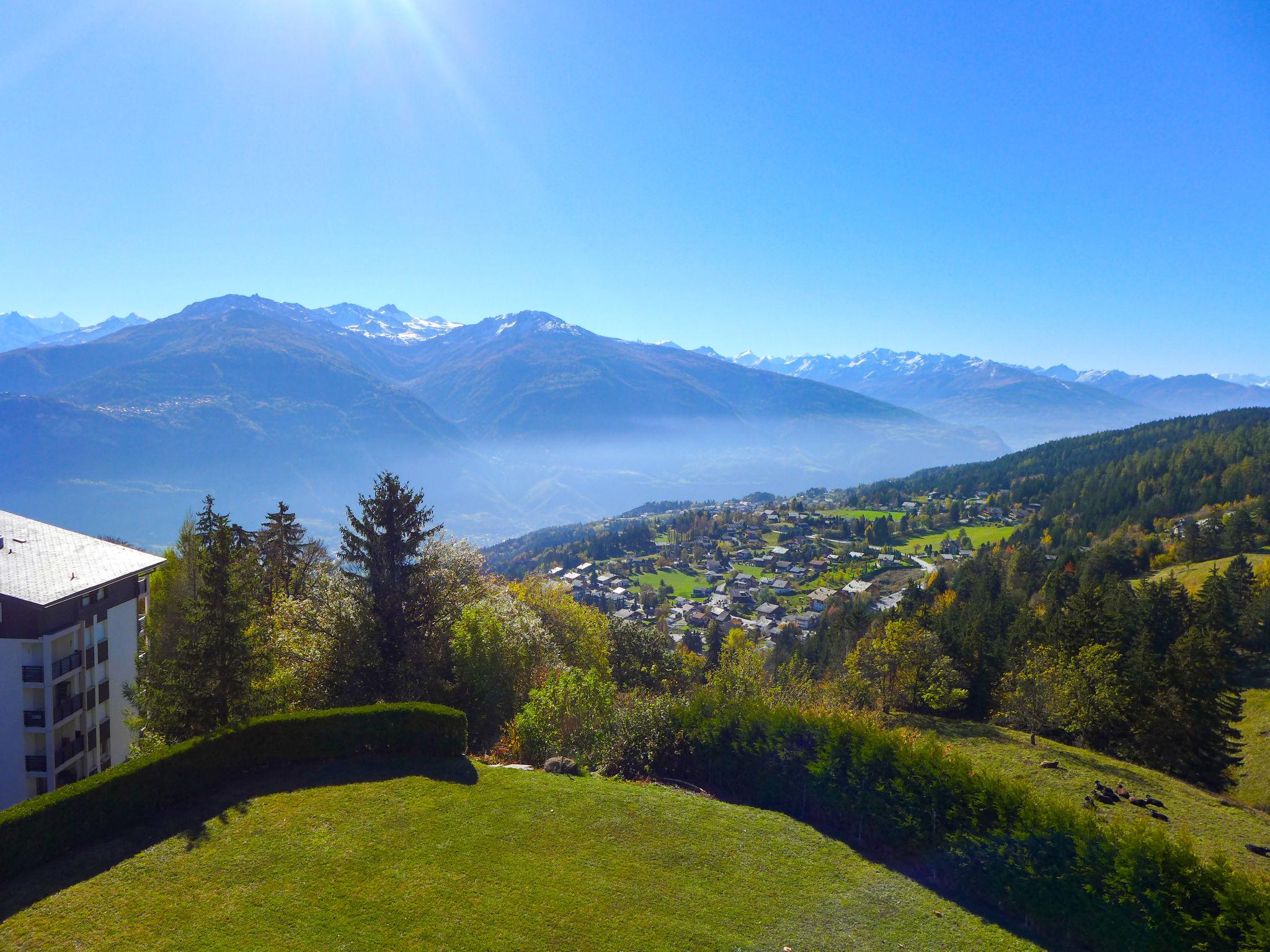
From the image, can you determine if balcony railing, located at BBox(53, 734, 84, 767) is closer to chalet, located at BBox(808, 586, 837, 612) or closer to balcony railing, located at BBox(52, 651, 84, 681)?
balcony railing, located at BBox(52, 651, 84, 681)

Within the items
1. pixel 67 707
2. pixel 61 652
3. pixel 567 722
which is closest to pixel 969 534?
pixel 567 722

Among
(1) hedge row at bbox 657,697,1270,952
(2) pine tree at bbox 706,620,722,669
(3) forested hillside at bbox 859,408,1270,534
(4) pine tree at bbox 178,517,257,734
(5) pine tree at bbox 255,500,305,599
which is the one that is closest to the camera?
(1) hedge row at bbox 657,697,1270,952

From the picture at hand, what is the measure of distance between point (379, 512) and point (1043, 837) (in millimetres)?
26384

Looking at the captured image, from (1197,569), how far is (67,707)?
368 feet

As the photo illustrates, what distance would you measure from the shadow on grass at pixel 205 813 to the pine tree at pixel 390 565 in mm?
7204

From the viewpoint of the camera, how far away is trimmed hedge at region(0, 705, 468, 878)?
14125 millimetres

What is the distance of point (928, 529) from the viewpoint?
187625mm

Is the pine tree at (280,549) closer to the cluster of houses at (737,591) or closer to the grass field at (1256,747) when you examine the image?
the grass field at (1256,747)

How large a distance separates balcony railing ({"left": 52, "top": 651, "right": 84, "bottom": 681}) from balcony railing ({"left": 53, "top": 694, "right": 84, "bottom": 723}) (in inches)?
54.6

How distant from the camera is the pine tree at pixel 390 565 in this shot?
26.9 m

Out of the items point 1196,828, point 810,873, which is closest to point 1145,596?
point 1196,828

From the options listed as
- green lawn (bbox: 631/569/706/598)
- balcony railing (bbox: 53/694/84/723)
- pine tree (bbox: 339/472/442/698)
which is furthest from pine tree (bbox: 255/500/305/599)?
green lawn (bbox: 631/569/706/598)

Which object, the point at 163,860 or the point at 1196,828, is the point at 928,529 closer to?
the point at 1196,828

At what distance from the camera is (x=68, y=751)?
2873cm
